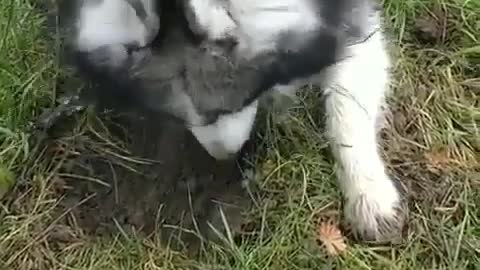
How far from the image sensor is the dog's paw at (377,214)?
1.95 m

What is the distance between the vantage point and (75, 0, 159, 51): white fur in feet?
4.44

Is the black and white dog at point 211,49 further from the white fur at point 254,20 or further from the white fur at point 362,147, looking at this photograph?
the white fur at point 362,147

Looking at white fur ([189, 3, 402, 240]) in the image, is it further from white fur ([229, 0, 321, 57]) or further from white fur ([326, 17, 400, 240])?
white fur ([229, 0, 321, 57])

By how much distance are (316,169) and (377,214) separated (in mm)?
148

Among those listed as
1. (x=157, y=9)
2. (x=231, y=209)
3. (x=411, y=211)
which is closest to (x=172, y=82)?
(x=157, y=9)

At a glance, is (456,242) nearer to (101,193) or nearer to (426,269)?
(426,269)

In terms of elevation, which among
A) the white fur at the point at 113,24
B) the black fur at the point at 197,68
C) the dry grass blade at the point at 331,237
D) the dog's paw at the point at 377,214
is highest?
the white fur at the point at 113,24

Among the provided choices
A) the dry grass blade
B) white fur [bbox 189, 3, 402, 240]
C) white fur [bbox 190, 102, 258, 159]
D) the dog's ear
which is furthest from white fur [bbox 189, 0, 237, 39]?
the dry grass blade

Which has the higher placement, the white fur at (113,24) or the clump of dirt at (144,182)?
the white fur at (113,24)

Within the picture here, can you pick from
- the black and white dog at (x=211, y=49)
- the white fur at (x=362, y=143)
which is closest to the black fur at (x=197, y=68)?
the black and white dog at (x=211, y=49)

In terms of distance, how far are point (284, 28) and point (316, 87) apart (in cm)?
66

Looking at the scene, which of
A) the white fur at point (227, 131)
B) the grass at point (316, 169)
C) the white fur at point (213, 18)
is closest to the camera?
the white fur at point (213, 18)

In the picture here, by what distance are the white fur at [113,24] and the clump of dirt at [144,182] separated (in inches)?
20.2

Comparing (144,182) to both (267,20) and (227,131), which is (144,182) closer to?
(227,131)
